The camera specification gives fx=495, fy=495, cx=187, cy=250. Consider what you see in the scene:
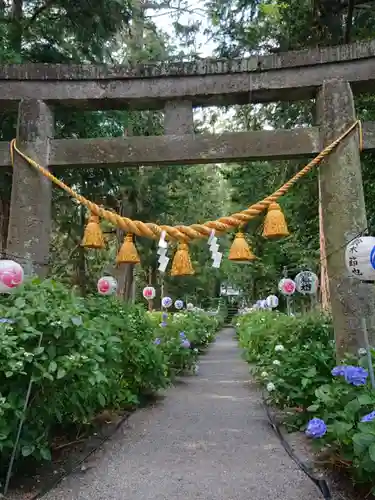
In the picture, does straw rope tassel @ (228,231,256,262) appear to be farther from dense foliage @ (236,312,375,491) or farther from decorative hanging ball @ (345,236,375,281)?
decorative hanging ball @ (345,236,375,281)

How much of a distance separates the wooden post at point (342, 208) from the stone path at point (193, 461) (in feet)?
4.55

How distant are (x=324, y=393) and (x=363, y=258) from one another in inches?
42.3

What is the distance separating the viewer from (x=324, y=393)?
3621 mm

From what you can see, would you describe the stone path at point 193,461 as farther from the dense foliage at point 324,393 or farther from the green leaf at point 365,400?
the green leaf at point 365,400

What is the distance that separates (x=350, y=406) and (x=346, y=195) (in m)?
2.43

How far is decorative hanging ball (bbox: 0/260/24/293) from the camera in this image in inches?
149

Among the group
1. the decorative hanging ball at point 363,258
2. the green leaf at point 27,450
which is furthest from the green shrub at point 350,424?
the green leaf at point 27,450

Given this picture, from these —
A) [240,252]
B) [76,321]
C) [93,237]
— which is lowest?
[76,321]

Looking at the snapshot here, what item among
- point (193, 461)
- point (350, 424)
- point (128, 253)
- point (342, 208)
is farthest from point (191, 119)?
point (350, 424)

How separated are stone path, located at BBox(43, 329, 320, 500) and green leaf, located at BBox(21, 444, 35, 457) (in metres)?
0.37

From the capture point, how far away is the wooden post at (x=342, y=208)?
486 centimetres

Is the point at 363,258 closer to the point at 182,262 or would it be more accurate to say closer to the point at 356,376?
the point at 356,376

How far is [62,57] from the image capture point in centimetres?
828

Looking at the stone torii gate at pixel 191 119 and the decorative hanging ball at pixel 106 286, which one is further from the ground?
the stone torii gate at pixel 191 119
